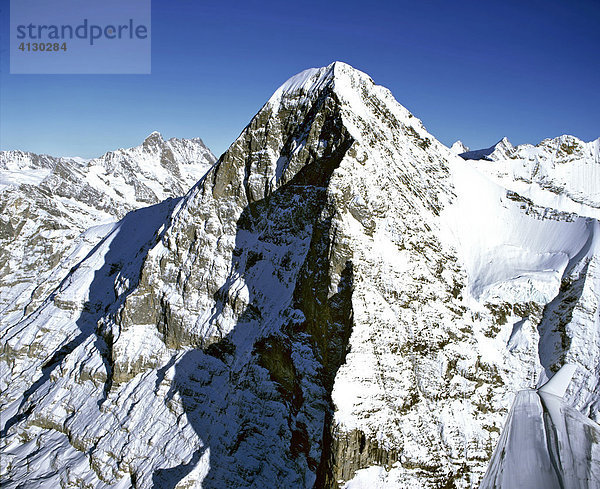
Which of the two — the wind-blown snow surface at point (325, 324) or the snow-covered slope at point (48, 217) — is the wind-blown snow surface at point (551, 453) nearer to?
the wind-blown snow surface at point (325, 324)

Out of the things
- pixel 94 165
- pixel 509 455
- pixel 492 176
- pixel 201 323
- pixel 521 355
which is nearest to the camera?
pixel 509 455

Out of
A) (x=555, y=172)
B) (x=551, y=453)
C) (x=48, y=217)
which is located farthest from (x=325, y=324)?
(x=48, y=217)

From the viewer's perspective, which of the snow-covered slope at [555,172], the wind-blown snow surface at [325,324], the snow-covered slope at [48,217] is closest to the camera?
the wind-blown snow surface at [325,324]

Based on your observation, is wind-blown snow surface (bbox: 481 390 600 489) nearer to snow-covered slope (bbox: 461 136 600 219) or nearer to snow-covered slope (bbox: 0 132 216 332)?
snow-covered slope (bbox: 461 136 600 219)

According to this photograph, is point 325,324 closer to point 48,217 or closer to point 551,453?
point 551,453

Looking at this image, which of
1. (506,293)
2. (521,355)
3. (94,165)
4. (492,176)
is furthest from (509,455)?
(94,165)

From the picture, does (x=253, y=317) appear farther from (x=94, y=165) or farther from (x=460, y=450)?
(x=94, y=165)

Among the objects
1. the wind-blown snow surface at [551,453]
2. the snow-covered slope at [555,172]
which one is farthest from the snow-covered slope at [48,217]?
the wind-blown snow surface at [551,453]

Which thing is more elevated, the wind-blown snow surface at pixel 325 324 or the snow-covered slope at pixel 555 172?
the snow-covered slope at pixel 555 172
